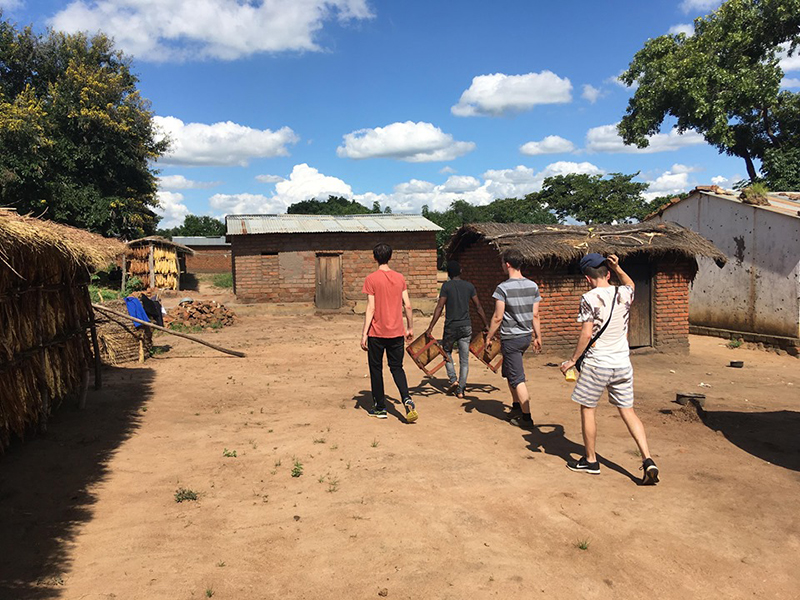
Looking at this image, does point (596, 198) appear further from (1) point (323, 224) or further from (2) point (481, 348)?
(2) point (481, 348)

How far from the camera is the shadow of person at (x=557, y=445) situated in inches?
188

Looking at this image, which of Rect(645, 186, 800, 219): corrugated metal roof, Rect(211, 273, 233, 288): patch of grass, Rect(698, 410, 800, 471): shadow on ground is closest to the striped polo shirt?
Rect(698, 410, 800, 471): shadow on ground

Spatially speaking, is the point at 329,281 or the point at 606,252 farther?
the point at 329,281

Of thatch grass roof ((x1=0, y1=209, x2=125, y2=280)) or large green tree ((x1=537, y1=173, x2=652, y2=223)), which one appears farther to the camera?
large green tree ((x1=537, y1=173, x2=652, y2=223))

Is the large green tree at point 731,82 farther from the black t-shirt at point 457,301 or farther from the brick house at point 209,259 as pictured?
the brick house at point 209,259

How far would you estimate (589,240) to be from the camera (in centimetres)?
1050

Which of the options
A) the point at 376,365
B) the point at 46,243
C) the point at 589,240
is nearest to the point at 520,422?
the point at 376,365

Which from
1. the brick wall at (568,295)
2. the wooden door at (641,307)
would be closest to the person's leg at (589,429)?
the brick wall at (568,295)

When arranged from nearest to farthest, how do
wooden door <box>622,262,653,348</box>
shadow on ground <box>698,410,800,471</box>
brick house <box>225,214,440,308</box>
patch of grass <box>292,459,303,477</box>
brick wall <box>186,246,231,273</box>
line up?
patch of grass <box>292,459,303,477</box>, shadow on ground <box>698,410,800,471</box>, wooden door <box>622,262,653,348</box>, brick house <box>225,214,440,308</box>, brick wall <box>186,246,231,273</box>

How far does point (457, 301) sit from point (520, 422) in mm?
1801

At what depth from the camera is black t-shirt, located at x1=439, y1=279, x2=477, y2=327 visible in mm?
7059

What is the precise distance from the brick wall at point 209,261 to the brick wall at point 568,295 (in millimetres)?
29970

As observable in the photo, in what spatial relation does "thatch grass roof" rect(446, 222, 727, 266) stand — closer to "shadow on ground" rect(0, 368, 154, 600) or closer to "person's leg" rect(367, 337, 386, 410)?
"person's leg" rect(367, 337, 386, 410)

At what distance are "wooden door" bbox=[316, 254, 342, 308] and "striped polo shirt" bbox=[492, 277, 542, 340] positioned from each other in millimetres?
13873
